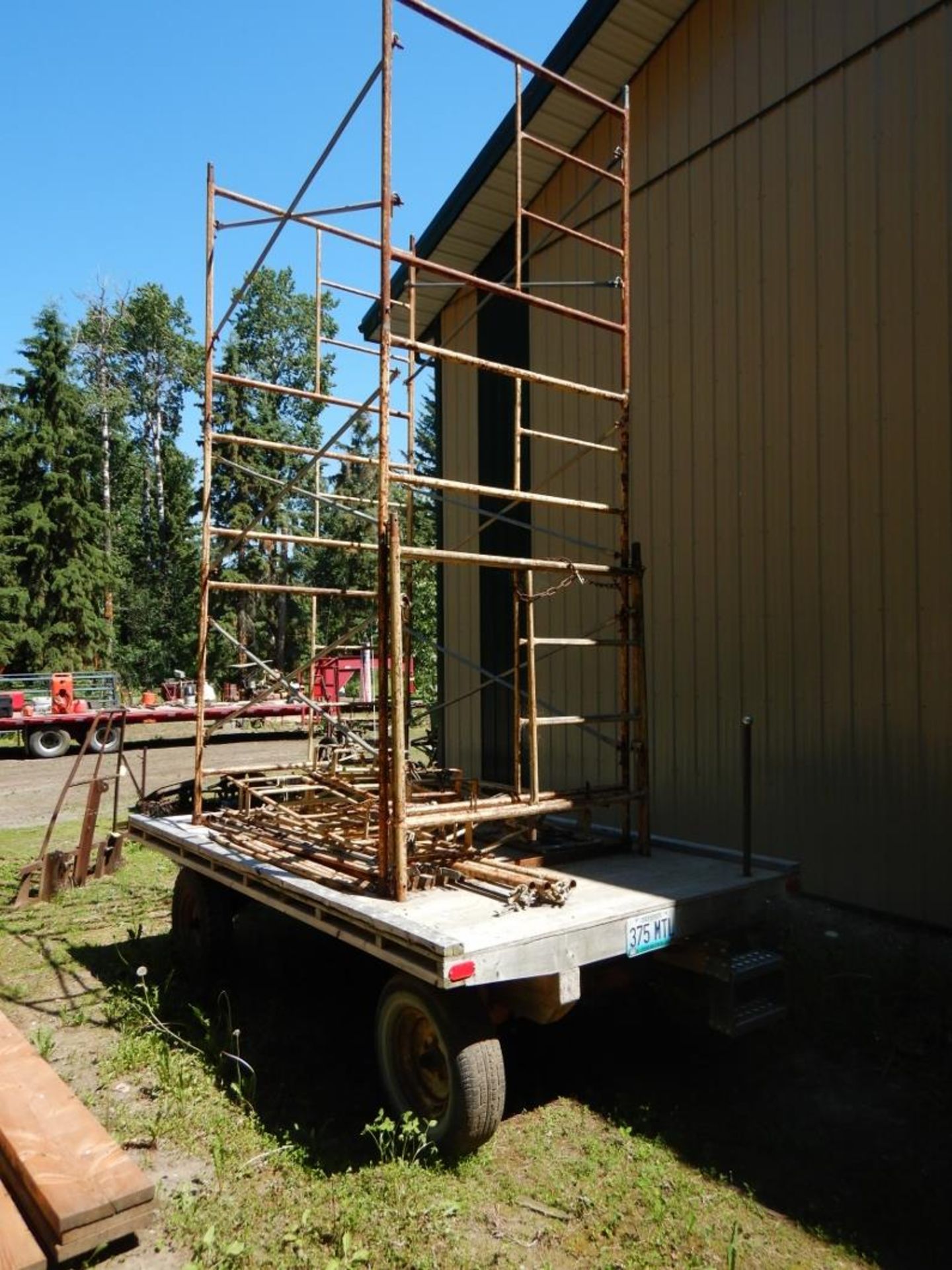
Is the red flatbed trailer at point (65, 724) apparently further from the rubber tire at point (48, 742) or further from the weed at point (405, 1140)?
the weed at point (405, 1140)

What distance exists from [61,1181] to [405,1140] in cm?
128

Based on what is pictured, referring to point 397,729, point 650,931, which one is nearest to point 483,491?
point 397,729

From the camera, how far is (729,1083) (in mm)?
4289

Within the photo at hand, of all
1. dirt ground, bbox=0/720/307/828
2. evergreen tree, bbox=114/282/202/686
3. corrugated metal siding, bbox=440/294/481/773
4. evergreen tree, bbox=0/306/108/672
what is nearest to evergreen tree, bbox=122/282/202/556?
evergreen tree, bbox=114/282/202/686

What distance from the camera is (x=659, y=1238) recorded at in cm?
313

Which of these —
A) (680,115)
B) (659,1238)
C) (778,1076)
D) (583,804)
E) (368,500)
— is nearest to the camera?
(659,1238)

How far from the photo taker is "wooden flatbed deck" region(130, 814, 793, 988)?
3.46 m

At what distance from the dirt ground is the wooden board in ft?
24.0

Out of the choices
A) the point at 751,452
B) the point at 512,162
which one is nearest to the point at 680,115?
the point at 512,162

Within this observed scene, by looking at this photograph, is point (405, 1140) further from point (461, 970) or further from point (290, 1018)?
point (290, 1018)

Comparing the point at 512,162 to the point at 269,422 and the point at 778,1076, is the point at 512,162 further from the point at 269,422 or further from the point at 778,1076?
the point at 269,422

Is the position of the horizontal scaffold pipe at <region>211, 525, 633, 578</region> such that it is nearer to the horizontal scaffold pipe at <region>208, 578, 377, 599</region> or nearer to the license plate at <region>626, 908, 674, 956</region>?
the horizontal scaffold pipe at <region>208, 578, 377, 599</region>

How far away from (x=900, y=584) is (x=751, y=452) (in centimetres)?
177

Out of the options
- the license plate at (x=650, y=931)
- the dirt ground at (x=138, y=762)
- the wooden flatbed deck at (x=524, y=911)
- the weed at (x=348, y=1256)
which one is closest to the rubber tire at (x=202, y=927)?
the wooden flatbed deck at (x=524, y=911)
